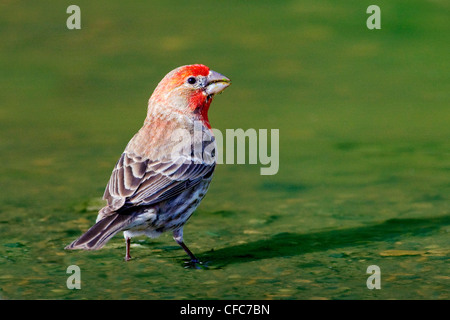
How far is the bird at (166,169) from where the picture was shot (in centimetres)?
723

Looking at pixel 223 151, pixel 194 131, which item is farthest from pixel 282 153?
pixel 194 131

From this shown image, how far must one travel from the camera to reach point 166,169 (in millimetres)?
7598

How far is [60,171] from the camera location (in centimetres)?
1100

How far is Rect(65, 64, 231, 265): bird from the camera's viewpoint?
23.7ft

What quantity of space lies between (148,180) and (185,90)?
1119 millimetres

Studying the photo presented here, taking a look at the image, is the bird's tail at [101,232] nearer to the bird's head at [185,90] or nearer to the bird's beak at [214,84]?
the bird's head at [185,90]

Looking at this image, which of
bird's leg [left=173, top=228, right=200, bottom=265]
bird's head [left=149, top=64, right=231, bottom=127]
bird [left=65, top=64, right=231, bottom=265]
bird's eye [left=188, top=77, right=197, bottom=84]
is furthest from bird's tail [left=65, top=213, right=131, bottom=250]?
bird's eye [left=188, top=77, right=197, bottom=84]

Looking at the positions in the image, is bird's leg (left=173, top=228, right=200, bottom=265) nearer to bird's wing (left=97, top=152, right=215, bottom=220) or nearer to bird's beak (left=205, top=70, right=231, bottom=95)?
bird's wing (left=97, top=152, right=215, bottom=220)

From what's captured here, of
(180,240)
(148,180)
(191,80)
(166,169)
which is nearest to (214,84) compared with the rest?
(191,80)

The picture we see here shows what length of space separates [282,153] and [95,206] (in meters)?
3.10

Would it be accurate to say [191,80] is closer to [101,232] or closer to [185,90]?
[185,90]

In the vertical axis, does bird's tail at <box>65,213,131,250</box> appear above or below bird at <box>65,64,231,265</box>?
below

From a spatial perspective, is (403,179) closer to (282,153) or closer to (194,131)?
(282,153)
